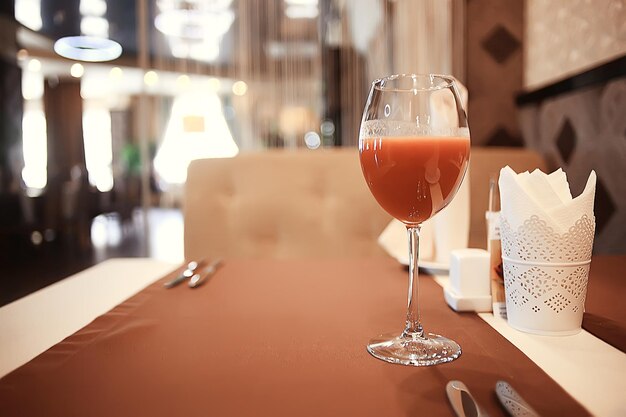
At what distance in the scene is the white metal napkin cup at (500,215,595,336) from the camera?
652mm

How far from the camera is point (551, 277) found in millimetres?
656

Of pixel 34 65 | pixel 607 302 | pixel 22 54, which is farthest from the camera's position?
pixel 34 65

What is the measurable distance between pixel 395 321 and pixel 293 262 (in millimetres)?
453

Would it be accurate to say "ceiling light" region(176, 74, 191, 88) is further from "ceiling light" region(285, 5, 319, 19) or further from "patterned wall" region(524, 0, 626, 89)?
"patterned wall" region(524, 0, 626, 89)

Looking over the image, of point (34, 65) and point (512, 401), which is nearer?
point (512, 401)

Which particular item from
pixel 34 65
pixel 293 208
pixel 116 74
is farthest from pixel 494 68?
pixel 116 74

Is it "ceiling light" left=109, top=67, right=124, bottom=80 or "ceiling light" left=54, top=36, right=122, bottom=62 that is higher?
"ceiling light" left=109, top=67, right=124, bottom=80

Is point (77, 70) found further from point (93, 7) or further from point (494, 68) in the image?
point (494, 68)

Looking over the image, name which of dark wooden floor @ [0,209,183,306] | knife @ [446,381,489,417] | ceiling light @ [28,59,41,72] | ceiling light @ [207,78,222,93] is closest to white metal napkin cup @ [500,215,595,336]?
knife @ [446,381,489,417]

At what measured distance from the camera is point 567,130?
200 centimetres

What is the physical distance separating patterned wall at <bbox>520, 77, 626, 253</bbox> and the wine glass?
979 mm

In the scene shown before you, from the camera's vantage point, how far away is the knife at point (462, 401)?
42 centimetres

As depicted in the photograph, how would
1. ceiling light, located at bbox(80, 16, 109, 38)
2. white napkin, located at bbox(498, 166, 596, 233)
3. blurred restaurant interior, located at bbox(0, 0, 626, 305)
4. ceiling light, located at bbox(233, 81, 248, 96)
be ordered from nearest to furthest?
white napkin, located at bbox(498, 166, 596, 233), blurred restaurant interior, located at bbox(0, 0, 626, 305), ceiling light, located at bbox(233, 81, 248, 96), ceiling light, located at bbox(80, 16, 109, 38)

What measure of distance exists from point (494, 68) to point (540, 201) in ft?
6.96
